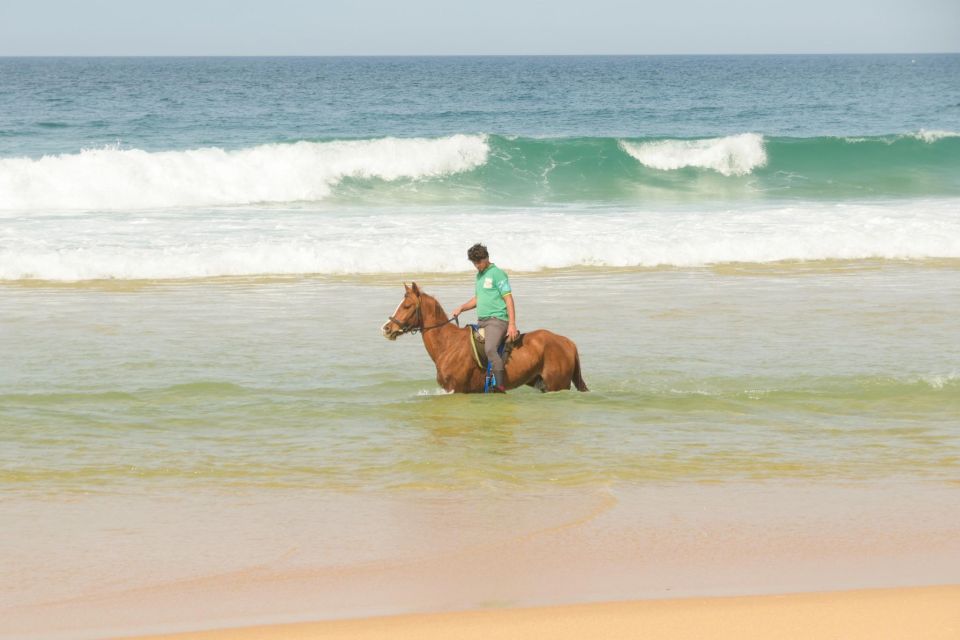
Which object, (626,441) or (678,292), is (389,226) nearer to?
(678,292)

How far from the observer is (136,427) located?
35.3 feet

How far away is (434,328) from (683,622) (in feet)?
20.5

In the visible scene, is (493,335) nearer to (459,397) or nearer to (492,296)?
(492,296)

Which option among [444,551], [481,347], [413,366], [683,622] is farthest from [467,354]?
[683,622]

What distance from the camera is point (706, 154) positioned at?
40.6m

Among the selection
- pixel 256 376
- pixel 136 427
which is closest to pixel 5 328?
pixel 256 376

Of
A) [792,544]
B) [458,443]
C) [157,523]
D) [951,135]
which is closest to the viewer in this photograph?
[792,544]

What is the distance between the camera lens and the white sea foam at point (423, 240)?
21266 mm

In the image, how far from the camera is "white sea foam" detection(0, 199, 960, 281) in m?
21.3

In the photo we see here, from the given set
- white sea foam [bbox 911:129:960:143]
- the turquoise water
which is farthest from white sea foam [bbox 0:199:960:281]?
white sea foam [bbox 911:129:960:143]

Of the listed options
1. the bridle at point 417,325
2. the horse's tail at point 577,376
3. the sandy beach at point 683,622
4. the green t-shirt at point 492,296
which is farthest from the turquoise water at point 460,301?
the sandy beach at point 683,622

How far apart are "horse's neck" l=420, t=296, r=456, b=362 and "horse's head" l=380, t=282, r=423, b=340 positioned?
0.22ft

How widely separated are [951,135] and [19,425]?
40504 millimetres

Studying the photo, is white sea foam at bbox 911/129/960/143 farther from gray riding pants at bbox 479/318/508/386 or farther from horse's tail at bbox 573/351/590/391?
gray riding pants at bbox 479/318/508/386
